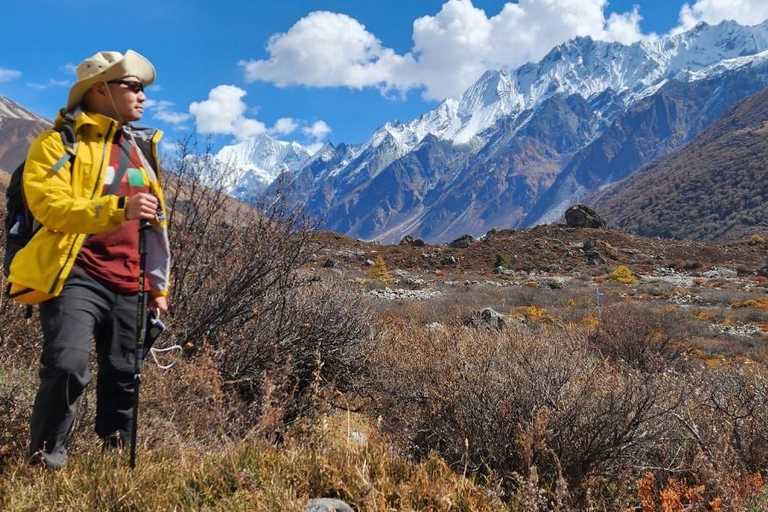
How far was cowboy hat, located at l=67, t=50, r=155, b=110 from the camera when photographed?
242 centimetres

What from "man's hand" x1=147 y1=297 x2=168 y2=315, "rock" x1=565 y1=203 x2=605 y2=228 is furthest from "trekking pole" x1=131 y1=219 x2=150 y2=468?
"rock" x1=565 y1=203 x2=605 y2=228

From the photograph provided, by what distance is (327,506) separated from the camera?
6.78 ft

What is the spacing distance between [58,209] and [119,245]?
0.43m

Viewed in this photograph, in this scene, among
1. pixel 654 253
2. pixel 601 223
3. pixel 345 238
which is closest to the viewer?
pixel 654 253

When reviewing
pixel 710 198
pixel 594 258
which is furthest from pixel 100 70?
pixel 710 198

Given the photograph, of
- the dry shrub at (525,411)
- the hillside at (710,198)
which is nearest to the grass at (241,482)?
the dry shrub at (525,411)

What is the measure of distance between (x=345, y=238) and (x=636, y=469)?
36.6m

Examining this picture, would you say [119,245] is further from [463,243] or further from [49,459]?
[463,243]

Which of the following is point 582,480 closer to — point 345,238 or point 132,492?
point 132,492

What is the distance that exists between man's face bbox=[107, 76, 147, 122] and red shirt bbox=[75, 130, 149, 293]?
0.11 m

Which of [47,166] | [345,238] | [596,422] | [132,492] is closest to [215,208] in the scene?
[47,166]

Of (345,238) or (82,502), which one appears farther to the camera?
(345,238)

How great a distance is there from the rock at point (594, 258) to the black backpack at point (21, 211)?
32761mm

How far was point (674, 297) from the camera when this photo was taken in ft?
62.7
